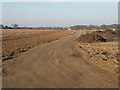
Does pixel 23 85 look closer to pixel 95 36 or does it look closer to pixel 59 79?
pixel 59 79

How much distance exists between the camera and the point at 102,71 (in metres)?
6.79

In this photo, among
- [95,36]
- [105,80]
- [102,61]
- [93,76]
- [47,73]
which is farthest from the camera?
[95,36]

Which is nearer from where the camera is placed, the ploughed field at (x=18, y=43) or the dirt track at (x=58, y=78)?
the dirt track at (x=58, y=78)

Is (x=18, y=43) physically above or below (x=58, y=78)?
above

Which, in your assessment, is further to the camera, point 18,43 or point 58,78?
point 18,43

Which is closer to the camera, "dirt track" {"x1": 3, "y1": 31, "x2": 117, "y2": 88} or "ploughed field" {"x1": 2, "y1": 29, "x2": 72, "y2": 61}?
"dirt track" {"x1": 3, "y1": 31, "x2": 117, "y2": 88}

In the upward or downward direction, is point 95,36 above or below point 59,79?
above

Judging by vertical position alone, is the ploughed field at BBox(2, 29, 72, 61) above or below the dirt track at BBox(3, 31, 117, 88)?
above

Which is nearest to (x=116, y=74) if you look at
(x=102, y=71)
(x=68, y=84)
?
(x=102, y=71)

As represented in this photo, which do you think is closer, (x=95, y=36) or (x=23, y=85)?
(x=23, y=85)

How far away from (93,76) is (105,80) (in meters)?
0.65

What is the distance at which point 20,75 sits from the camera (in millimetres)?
6453

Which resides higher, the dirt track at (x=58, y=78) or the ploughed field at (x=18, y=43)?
the ploughed field at (x=18, y=43)

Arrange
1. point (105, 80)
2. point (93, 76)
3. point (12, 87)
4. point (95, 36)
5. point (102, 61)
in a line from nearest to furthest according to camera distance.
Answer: point (12, 87)
point (105, 80)
point (93, 76)
point (102, 61)
point (95, 36)
